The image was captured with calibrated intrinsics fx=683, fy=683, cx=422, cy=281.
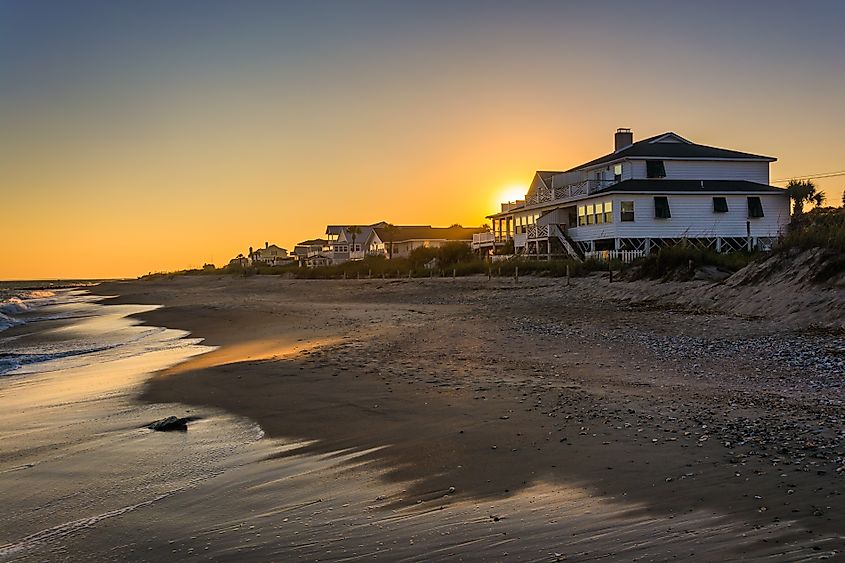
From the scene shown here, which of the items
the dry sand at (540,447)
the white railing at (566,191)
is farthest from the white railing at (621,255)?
the dry sand at (540,447)

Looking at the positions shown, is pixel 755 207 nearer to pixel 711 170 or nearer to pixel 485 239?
pixel 711 170

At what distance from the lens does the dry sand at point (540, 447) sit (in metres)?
4.37

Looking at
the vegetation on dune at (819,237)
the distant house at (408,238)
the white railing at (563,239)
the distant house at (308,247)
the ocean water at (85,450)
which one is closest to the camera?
the ocean water at (85,450)

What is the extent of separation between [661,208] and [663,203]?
346mm

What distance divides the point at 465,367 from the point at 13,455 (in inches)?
259

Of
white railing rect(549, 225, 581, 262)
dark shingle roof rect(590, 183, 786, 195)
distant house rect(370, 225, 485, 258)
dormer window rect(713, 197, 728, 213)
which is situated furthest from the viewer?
distant house rect(370, 225, 485, 258)

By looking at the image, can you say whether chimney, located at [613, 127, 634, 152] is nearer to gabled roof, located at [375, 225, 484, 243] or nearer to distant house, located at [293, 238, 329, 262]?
gabled roof, located at [375, 225, 484, 243]

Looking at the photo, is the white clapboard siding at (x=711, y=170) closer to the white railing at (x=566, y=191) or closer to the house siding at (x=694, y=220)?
the white railing at (x=566, y=191)

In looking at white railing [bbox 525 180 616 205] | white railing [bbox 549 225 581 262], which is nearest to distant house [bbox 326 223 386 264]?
white railing [bbox 525 180 616 205]

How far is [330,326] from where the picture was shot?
20672mm

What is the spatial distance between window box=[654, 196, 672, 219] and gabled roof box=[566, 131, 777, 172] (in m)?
3.28

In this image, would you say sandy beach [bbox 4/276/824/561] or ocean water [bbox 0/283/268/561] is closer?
sandy beach [bbox 4/276/824/561]

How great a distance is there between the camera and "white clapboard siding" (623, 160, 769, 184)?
41.4m

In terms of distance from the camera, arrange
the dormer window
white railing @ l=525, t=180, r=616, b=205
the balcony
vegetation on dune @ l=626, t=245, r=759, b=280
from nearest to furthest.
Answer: vegetation on dune @ l=626, t=245, r=759, b=280
the dormer window
white railing @ l=525, t=180, r=616, b=205
the balcony
